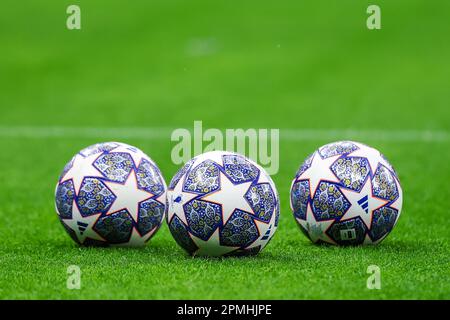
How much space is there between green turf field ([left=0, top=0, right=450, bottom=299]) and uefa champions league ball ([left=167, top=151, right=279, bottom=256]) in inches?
9.3

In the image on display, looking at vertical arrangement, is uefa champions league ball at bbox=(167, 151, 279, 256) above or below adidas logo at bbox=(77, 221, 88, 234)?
above

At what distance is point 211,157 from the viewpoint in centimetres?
945

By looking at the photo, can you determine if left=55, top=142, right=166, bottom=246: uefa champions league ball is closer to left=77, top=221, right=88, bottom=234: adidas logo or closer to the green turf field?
left=77, top=221, right=88, bottom=234: adidas logo

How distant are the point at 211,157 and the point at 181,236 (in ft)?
2.85

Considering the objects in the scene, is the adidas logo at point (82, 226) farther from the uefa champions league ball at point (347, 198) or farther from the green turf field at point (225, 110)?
the uefa champions league ball at point (347, 198)

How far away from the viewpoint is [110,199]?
9945mm

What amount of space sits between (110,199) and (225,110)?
16.8m

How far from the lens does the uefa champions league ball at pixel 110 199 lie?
995 centimetres

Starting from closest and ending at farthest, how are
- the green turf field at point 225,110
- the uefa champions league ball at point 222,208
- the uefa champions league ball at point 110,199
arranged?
the green turf field at point 225,110, the uefa champions league ball at point 222,208, the uefa champions league ball at point 110,199

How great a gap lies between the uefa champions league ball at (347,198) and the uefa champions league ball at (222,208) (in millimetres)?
794

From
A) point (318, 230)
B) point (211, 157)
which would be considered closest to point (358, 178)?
point (318, 230)

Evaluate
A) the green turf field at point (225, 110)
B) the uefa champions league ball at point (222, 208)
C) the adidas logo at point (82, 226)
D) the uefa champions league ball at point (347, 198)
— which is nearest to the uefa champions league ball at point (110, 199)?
the adidas logo at point (82, 226)

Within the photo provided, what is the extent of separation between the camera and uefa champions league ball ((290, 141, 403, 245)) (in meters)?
9.98

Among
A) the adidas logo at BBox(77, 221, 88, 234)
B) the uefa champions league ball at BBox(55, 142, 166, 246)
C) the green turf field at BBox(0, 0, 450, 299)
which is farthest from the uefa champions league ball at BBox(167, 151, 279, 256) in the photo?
the adidas logo at BBox(77, 221, 88, 234)
